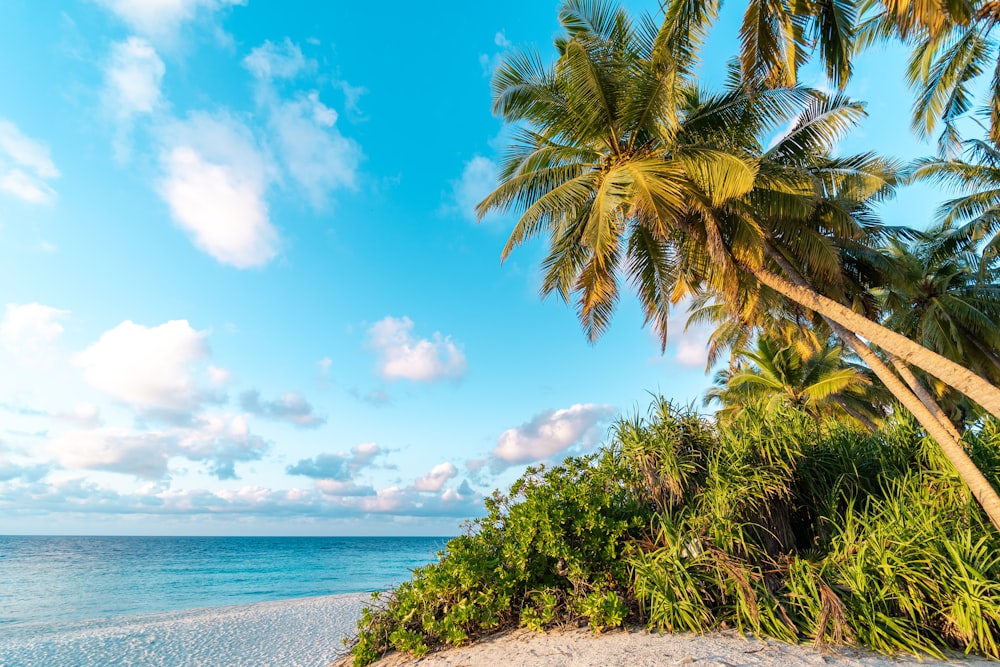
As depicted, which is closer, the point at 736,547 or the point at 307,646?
the point at 736,547

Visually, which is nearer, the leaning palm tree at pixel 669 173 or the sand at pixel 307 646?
the sand at pixel 307 646

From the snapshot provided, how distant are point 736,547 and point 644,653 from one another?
1.79 metres

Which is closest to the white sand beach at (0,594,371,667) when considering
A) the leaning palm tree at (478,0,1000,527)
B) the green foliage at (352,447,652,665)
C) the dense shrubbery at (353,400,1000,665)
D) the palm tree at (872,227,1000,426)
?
the green foliage at (352,447,652,665)

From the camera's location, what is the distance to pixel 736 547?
5.41 metres

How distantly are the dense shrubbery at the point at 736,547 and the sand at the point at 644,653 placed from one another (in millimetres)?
183

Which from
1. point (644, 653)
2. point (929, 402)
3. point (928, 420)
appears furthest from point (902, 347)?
point (644, 653)

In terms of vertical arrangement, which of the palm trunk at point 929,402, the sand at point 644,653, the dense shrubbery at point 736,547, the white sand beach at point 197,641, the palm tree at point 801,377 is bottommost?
the white sand beach at point 197,641

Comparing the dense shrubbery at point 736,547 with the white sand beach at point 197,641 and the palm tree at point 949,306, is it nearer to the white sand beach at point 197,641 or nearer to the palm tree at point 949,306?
the white sand beach at point 197,641

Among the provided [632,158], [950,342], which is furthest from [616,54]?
[950,342]

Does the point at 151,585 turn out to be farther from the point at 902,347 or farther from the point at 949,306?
the point at 949,306

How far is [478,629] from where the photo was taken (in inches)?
219

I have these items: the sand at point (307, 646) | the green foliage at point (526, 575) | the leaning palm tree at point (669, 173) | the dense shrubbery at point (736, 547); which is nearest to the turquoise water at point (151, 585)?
the sand at point (307, 646)

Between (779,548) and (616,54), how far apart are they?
332 inches

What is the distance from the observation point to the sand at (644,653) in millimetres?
4043
